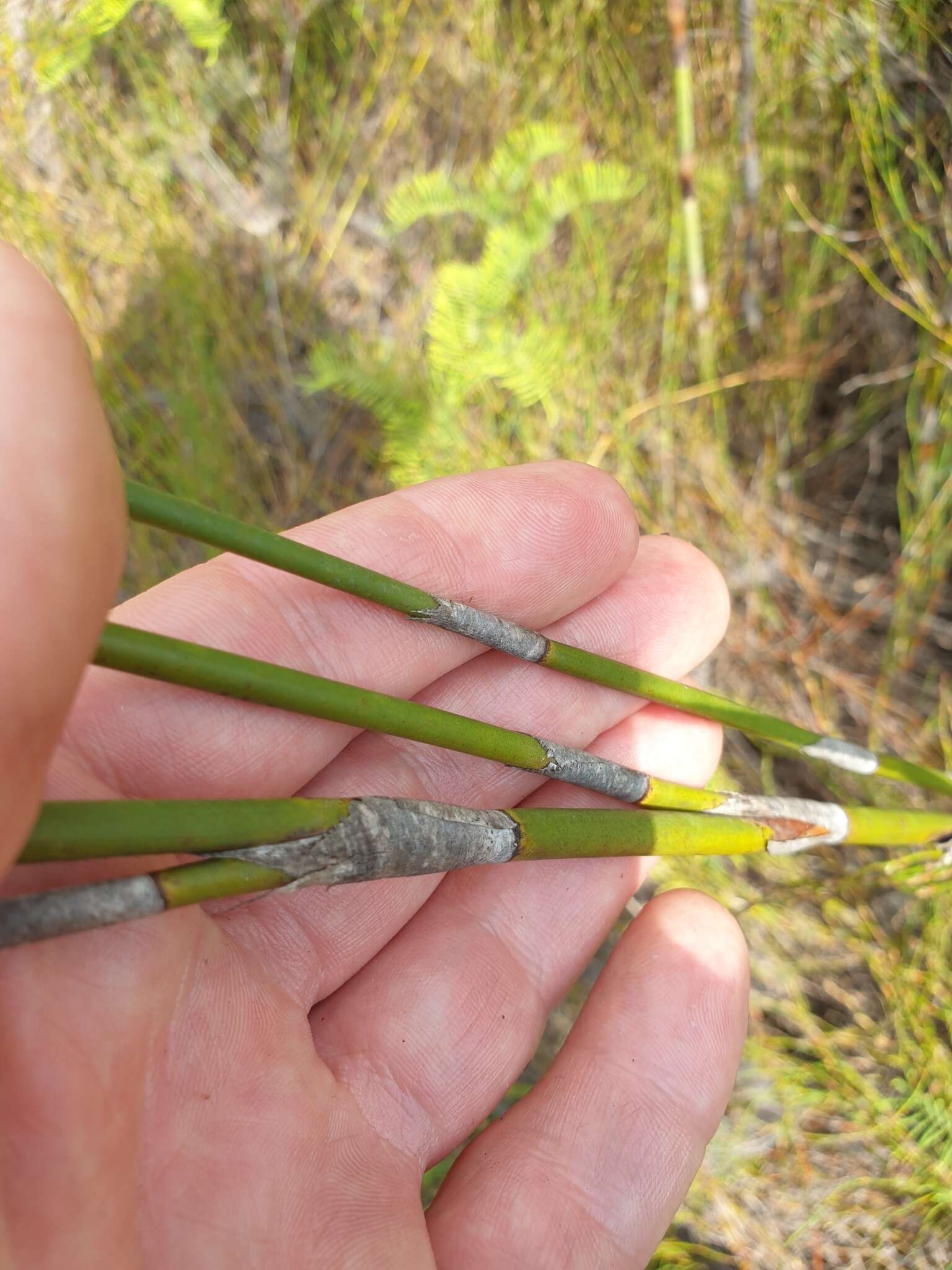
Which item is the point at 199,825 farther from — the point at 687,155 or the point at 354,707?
the point at 687,155

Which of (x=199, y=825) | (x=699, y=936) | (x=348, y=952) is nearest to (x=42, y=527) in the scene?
(x=199, y=825)

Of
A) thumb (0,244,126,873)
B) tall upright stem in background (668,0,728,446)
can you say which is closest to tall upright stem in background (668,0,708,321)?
tall upright stem in background (668,0,728,446)

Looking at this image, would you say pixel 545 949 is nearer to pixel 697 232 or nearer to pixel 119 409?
pixel 697 232

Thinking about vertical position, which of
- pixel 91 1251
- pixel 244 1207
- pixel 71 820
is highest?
pixel 71 820

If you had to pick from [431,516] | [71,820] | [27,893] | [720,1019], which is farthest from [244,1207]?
[431,516]

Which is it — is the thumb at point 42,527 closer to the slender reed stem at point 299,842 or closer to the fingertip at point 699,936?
the slender reed stem at point 299,842

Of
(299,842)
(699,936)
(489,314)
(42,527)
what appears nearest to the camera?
(42,527)
